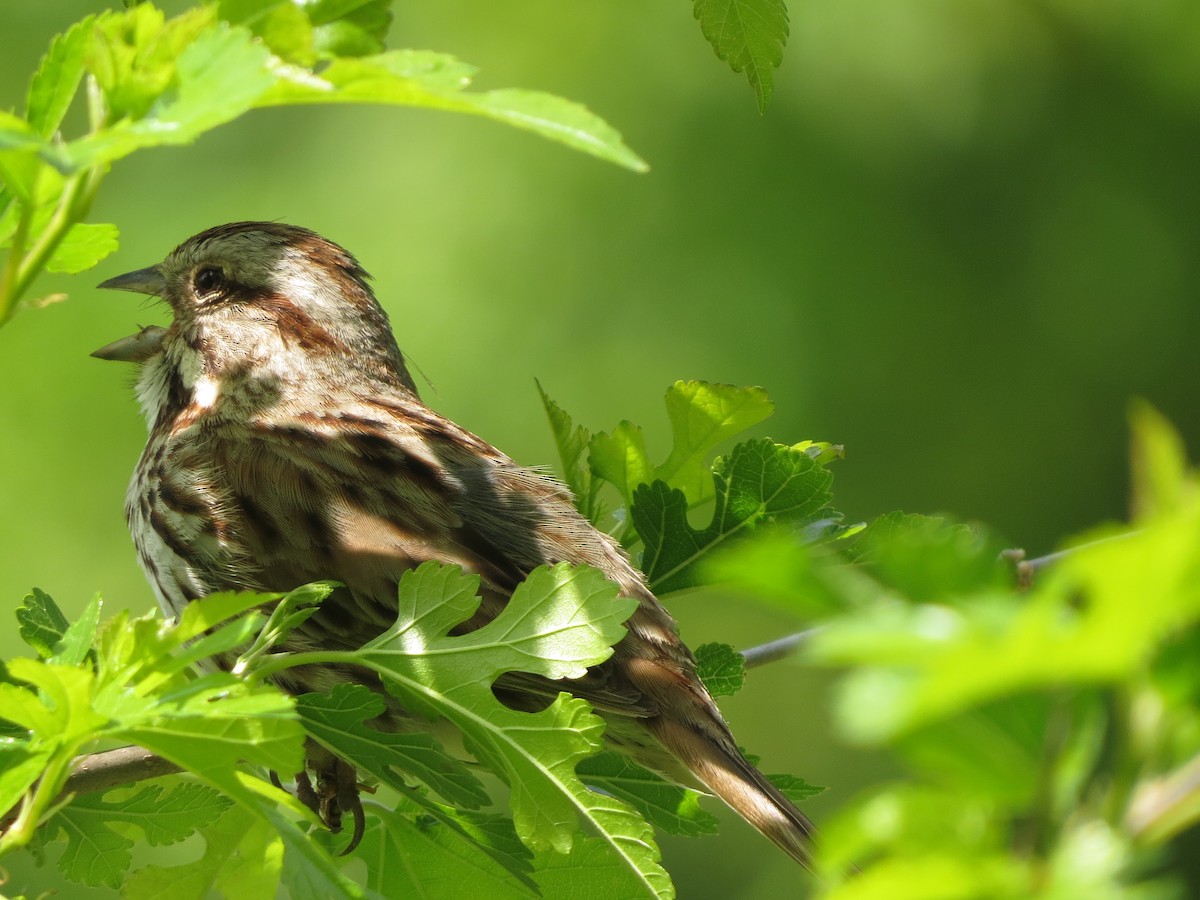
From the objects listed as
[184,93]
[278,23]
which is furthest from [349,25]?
[184,93]

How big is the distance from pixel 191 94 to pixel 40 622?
3.68 ft

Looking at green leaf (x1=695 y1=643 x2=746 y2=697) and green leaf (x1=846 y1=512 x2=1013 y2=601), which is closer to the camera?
green leaf (x1=846 y1=512 x2=1013 y2=601)

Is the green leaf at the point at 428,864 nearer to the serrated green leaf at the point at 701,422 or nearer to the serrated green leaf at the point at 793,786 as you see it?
the serrated green leaf at the point at 793,786

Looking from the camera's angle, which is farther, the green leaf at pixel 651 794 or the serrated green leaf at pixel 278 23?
the green leaf at pixel 651 794

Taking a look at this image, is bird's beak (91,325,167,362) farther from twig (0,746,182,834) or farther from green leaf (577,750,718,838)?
green leaf (577,750,718,838)

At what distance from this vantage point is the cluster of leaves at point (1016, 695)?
2.05 feet

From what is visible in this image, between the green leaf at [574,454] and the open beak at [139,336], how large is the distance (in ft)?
4.05

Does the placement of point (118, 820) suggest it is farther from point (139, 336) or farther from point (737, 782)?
point (139, 336)

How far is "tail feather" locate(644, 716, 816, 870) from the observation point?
7.94 feet

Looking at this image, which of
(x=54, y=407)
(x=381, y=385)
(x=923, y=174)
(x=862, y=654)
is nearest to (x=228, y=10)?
(x=862, y=654)

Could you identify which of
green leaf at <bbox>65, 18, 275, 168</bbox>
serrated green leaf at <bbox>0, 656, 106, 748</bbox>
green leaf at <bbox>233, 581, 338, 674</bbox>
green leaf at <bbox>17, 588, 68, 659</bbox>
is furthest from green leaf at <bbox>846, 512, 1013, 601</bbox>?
green leaf at <bbox>17, 588, 68, 659</bbox>

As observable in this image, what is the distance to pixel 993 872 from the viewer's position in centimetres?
69

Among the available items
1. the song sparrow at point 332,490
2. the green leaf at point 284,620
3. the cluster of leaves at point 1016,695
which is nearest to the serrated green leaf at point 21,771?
the green leaf at point 284,620

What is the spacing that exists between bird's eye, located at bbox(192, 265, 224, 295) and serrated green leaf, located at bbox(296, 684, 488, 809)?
77.1 inches
